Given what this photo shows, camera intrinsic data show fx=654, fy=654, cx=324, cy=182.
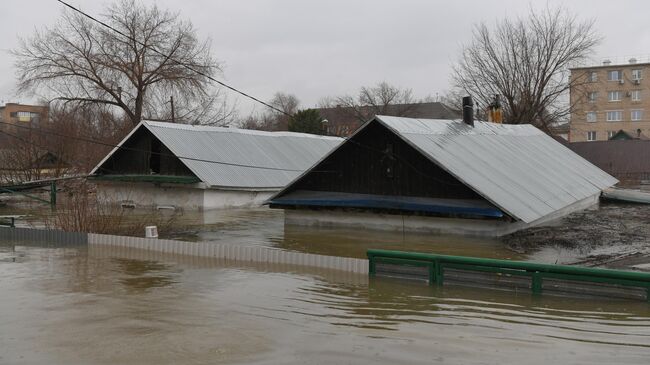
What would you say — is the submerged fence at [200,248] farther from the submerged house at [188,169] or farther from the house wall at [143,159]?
the house wall at [143,159]

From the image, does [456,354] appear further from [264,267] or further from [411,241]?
[411,241]

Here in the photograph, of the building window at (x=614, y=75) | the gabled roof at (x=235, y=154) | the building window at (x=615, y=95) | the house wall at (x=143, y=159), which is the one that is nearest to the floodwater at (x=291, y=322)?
the gabled roof at (x=235, y=154)

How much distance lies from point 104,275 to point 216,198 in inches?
715

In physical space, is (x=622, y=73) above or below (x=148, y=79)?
above

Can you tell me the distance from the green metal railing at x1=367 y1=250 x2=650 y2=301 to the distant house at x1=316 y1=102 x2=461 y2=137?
68463mm

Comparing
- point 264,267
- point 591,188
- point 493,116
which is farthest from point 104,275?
point 493,116

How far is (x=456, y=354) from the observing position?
7926 mm

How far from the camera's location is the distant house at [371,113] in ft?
275

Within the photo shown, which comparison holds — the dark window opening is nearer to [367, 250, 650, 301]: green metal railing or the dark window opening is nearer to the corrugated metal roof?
the corrugated metal roof

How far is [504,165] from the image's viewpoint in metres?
24.4

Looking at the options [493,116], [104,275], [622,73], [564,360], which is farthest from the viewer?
[622,73]

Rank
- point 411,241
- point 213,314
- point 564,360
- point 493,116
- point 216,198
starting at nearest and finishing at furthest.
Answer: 1. point 564,360
2. point 213,314
3. point 411,241
4. point 216,198
5. point 493,116

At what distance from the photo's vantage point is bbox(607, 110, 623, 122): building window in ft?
263

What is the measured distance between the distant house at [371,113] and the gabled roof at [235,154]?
137 feet
